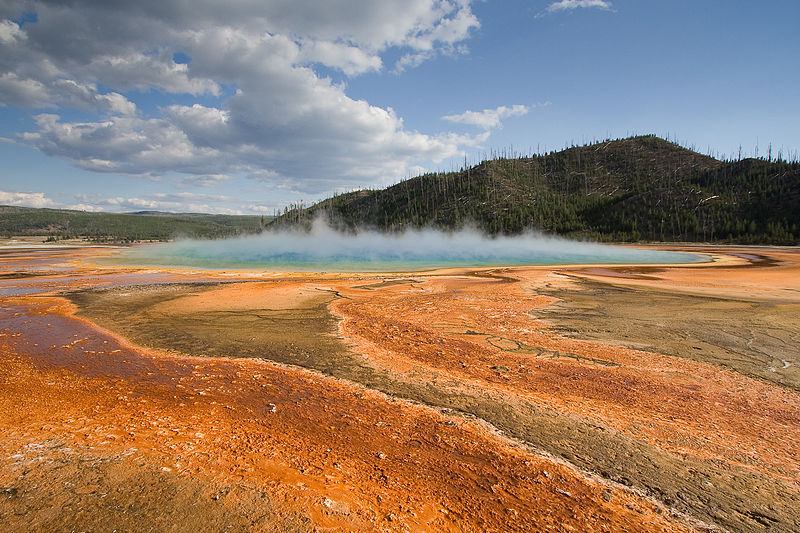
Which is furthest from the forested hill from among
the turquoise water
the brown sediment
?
the brown sediment

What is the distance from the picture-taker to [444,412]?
602cm

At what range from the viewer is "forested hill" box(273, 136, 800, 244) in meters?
71.4

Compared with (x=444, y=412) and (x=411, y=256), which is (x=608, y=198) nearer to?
(x=411, y=256)

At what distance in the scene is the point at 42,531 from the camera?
11.0 ft

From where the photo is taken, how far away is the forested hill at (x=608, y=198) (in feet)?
234

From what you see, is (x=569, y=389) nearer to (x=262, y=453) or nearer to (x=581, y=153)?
(x=262, y=453)

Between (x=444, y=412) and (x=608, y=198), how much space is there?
108842mm

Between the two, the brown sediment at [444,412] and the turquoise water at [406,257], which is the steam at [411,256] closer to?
the turquoise water at [406,257]

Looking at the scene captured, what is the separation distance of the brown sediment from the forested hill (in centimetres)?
7021

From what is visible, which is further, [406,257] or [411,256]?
[411,256]

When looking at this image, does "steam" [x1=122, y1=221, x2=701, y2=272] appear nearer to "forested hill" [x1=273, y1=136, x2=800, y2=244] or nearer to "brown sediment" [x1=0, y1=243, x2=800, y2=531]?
"forested hill" [x1=273, y1=136, x2=800, y2=244]

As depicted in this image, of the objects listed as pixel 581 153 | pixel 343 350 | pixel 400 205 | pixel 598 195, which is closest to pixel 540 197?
pixel 598 195

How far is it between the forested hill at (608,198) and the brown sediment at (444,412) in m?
70.2

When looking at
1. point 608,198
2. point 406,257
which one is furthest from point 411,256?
point 608,198
